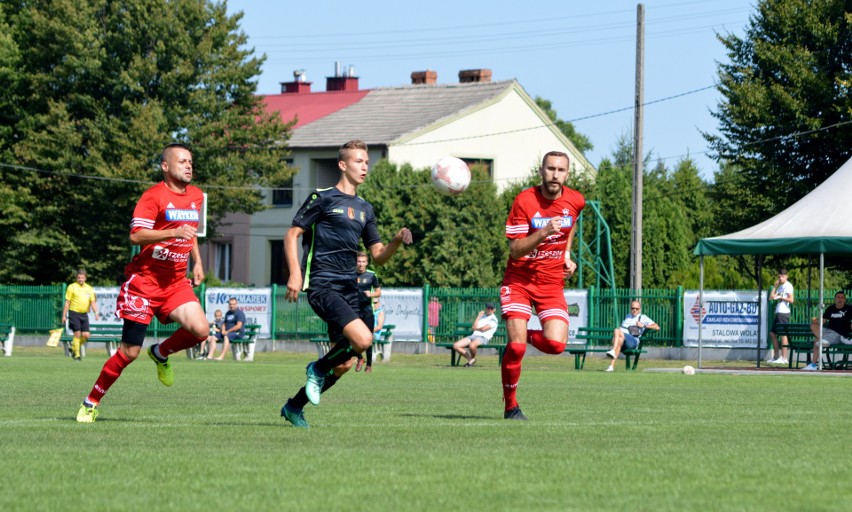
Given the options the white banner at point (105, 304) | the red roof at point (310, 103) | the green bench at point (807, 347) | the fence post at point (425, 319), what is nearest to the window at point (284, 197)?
the red roof at point (310, 103)

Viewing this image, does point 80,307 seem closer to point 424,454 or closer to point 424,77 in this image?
point 424,454

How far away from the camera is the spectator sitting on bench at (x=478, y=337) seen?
98.2ft

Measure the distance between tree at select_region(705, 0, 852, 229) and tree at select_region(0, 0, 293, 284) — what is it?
20192mm

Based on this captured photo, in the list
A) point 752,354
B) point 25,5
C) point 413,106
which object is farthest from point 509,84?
point 752,354

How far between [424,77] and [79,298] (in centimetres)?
3850

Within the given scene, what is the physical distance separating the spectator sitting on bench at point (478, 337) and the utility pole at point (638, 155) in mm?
6651

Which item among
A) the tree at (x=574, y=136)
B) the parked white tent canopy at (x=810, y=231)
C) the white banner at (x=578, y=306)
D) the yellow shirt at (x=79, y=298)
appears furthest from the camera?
the tree at (x=574, y=136)

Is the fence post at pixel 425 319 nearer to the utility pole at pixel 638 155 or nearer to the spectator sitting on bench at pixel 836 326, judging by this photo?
the utility pole at pixel 638 155

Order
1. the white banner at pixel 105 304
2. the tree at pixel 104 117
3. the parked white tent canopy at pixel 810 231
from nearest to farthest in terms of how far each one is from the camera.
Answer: the parked white tent canopy at pixel 810 231 → the white banner at pixel 105 304 → the tree at pixel 104 117

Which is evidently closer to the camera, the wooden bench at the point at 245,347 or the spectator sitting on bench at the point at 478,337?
the spectator sitting on bench at the point at 478,337

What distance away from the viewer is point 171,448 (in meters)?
8.24

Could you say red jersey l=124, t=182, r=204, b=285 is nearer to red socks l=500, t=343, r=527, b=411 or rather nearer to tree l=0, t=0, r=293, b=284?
red socks l=500, t=343, r=527, b=411

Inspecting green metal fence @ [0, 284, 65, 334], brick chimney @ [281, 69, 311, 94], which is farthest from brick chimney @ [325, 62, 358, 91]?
green metal fence @ [0, 284, 65, 334]

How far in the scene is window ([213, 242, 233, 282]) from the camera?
215 ft
